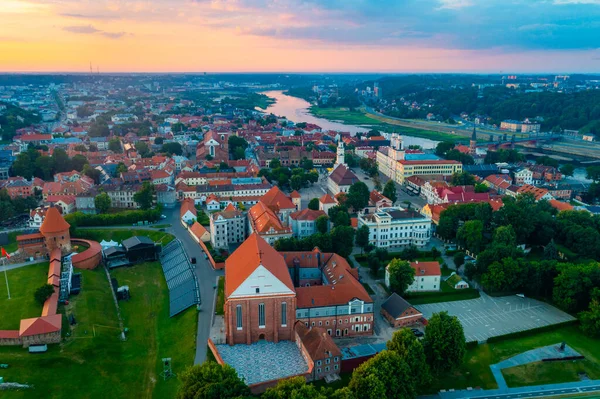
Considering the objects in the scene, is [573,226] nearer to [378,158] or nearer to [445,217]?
[445,217]

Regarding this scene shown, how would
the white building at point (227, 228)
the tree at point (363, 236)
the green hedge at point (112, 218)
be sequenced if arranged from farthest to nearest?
the green hedge at point (112, 218) → the white building at point (227, 228) → the tree at point (363, 236)

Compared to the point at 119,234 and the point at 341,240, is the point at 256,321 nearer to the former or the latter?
the point at 341,240

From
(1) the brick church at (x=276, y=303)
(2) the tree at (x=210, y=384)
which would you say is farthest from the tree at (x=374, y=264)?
(2) the tree at (x=210, y=384)

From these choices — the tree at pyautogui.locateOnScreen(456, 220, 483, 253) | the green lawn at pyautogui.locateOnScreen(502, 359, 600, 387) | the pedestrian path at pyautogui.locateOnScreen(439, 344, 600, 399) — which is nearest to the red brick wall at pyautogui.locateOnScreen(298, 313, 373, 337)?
the pedestrian path at pyautogui.locateOnScreen(439, 344, 600, 399)

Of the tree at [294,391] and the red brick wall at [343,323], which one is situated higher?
the tree at [294,391]

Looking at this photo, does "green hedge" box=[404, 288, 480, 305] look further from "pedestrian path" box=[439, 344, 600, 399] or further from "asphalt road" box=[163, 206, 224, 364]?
"asphalt road" box=[163, 206, 224, 364]

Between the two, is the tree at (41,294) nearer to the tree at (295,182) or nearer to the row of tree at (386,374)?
the row of tree at (386,374)

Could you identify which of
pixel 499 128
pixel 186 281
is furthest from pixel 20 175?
pixel 499 128
